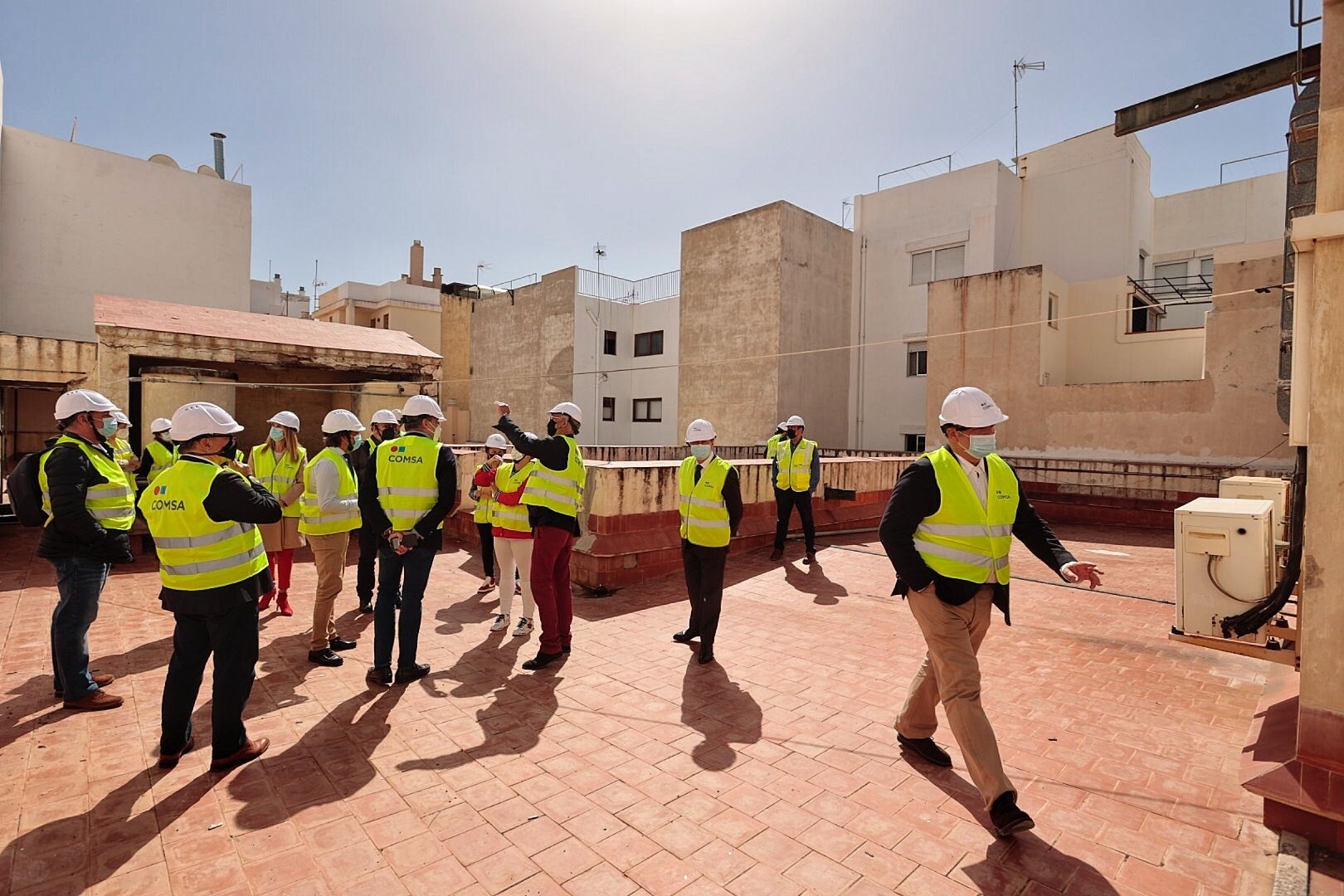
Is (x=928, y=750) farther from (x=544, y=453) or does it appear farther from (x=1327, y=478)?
(x=544, y=453)

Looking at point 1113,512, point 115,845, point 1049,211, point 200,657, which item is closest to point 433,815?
point 115,845

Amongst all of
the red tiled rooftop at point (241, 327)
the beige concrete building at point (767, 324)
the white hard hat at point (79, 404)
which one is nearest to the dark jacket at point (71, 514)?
the white hard hat at point (79, 404)

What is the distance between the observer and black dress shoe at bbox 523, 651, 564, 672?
4809mm

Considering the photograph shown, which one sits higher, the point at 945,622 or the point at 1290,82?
the point at 1290,82

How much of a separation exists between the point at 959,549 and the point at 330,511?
456 cm

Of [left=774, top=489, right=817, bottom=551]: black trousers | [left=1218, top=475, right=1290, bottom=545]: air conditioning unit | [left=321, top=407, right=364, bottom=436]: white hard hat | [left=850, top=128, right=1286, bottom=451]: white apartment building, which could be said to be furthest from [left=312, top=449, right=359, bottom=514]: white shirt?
[left=850, top=128, right=1286, bottom=451]: white apartment building

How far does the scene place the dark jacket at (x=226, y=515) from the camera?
3146mm

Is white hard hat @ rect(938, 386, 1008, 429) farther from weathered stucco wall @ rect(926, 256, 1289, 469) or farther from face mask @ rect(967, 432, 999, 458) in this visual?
weathered stucco wall @ rect(926, 256, 1289, 469)

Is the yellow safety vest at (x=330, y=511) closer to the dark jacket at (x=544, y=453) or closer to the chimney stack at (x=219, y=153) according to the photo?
the dark jacket at (x=544, y=453)

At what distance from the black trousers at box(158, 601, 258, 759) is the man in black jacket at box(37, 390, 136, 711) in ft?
3.72

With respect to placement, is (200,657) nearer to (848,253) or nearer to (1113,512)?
(1113,512)

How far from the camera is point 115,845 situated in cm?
269

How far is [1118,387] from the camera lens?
1413 cm

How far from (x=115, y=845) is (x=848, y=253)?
79.9ft
